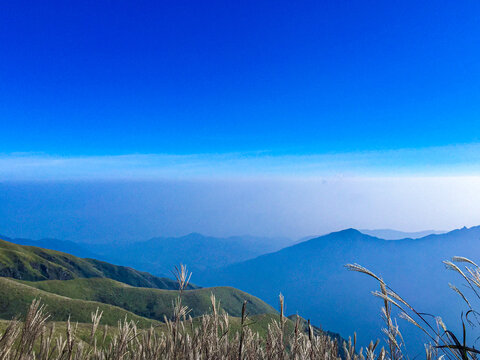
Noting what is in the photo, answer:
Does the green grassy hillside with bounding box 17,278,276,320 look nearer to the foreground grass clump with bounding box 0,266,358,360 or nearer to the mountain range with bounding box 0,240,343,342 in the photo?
the mountain range with bounding box 0,240,343,342

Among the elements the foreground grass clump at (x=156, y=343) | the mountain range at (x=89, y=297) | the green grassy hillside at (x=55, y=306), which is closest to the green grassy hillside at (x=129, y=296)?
the mountain range at (x=89, y=297)

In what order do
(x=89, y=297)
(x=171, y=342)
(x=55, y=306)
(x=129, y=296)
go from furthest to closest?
(x=129, y=296) < (x=89, y=297) < (x=55, y=306) < (x=171, y=342)

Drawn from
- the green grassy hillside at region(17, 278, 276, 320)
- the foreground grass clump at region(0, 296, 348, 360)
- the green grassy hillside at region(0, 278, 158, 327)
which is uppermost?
the foreground grass clump at region(0, 296, 348, 360)

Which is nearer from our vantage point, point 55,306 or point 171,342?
point 171,342

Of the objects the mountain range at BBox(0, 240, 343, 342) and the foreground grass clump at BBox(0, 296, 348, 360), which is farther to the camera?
the mountain range at BBox(0, 240, 343, 342)

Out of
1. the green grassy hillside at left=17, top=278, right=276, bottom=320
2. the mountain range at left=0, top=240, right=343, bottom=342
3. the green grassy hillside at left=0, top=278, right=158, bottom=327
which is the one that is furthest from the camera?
the green grassy hillside at left=17, top=278, right=276, bottom=320

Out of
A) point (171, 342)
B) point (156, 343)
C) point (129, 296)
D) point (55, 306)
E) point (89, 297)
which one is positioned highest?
point (171, 342)

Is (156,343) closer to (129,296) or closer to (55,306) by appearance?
(55,306)

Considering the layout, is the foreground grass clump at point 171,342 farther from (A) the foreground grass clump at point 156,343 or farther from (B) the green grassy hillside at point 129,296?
(B) the green grassy hillside at point 129,296

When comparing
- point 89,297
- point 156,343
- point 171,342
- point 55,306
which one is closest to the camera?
point 171,342

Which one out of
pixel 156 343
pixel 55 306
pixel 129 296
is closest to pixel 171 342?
pixel 156 343

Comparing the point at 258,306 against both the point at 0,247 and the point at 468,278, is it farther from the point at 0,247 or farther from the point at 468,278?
the point at 468,278

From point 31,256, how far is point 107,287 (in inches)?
2919

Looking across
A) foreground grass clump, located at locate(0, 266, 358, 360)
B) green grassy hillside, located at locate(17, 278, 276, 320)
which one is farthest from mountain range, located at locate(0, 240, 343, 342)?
foreground grass clump, located at locate(0, 266, 358, 360)
